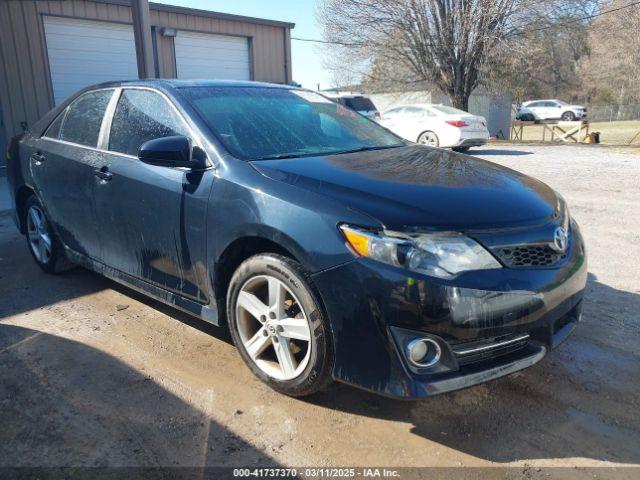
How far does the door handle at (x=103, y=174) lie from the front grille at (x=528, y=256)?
2.54m

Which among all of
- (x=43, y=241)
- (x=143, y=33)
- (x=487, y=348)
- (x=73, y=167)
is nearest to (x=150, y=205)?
(x=73, y=167)

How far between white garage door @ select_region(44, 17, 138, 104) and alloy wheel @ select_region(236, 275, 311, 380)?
1121cm

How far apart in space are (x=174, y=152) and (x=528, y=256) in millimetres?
1878

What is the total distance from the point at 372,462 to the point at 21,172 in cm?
406

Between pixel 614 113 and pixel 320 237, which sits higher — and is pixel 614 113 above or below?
below

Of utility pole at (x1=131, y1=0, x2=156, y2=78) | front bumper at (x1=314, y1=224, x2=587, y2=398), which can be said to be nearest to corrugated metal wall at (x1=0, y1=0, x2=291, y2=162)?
utility pole at (x1=131, y1=0, x2=156, y2=78)

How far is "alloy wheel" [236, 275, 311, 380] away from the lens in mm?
2607

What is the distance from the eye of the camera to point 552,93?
54062 millimetres

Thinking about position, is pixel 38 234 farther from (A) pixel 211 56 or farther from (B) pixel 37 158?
(A) pixel 211 56

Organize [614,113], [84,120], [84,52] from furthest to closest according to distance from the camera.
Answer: [614,113] < [84,52] < [84,120]

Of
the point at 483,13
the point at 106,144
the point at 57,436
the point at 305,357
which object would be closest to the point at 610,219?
the point at 305,357

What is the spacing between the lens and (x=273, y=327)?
8.87ft

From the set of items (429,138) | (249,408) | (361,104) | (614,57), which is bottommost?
(429,138)

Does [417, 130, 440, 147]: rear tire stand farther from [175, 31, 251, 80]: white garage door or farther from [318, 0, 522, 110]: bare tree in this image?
[318, 0, 522, 110]: bare tree
